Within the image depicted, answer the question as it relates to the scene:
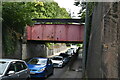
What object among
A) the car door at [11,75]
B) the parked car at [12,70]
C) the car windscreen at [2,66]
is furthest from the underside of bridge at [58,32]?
the car windscreen at [2,66]

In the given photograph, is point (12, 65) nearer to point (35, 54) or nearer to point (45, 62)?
point (45, 62)

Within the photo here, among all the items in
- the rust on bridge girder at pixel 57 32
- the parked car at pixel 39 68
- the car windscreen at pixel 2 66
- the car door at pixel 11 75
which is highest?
the rust on bridge girder at pixel 57 32

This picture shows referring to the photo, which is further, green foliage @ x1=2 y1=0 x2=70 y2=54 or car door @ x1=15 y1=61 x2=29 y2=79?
green foliage @ x1=2 y1=0 x2=70 y2=54

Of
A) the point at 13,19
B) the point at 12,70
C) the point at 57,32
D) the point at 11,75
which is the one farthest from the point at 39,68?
the point at 57,32

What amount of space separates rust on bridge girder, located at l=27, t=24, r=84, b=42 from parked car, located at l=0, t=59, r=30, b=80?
1680 centimetres

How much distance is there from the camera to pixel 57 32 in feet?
86.7

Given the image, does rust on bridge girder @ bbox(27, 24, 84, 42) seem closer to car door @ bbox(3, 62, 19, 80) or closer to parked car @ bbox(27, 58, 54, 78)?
parked car @ bbox(27, 58, 54, 78)

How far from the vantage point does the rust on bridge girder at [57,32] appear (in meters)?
26.0

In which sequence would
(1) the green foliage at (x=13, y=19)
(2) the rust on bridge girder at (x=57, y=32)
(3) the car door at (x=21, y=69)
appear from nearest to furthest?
1. (3) the car door at (x=21, y=69)
2. (1) the green foliage at (x=13, y=19)
3. (2) the rust on bridge girder at (x=57, y=32)

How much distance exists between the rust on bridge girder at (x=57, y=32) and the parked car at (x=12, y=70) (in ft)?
55.1

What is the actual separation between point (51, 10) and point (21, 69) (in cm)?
4298

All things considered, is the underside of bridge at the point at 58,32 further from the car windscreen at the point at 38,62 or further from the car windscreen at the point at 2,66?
the car windscreen at the point at 2,66

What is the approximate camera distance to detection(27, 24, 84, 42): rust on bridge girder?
26047mm

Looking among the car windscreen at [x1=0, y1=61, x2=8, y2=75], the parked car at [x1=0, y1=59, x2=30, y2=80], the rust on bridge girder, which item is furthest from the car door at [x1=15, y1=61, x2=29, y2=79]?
the rust on bridge girder
